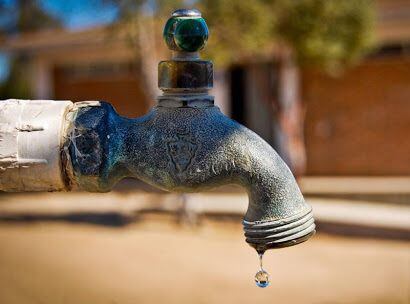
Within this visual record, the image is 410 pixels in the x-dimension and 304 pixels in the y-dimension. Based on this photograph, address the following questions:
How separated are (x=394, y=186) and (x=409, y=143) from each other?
1145mm

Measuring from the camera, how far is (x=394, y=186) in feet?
30.8

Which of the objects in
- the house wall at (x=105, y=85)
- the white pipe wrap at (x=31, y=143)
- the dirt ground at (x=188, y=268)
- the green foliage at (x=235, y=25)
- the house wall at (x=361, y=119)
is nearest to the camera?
the white pipe wrap at (x=31, y=143)

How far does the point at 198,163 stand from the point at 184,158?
4cm

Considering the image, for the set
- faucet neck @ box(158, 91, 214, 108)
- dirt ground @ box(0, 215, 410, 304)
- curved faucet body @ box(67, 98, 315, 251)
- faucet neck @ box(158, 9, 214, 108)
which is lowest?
dirt ground @ box(0, 215, 410, 304)

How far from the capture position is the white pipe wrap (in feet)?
4.64

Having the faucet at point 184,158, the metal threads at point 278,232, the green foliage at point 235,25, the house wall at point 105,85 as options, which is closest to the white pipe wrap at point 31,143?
the faucet at point 184,158

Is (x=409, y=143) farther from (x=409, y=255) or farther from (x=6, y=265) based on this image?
(x=6, y=265)

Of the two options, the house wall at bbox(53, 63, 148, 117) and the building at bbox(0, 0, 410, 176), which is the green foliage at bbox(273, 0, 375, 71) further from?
the house wall at bbox(53, 63, 148, 117)

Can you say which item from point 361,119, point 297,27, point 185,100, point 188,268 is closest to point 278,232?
point 185,100

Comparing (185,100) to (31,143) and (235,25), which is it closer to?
(31,143)

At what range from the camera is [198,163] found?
1.47 metres

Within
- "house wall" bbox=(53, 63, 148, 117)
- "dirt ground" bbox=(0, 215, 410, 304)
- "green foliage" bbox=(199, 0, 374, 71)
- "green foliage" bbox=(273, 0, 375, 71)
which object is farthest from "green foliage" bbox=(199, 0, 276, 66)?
"house wall" bbox=(53, 63, 148, 117)

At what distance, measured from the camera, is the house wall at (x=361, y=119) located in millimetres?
10148

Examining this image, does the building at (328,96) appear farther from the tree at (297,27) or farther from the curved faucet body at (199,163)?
the curved faucet body at (199,163)
